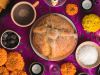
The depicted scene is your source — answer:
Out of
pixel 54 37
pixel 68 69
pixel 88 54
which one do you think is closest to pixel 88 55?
pixel 88 54

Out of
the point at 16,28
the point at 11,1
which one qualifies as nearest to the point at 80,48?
the point at 16,28

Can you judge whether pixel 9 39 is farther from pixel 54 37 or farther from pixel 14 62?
pixel 54 37

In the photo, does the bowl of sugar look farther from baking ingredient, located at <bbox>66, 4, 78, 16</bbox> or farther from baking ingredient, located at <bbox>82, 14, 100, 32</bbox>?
baking ingredient, located at <bbox>66, 4, 78, 16</bbox>

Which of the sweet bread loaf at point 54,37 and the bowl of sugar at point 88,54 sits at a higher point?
the sweet bread loaf at point 54,37

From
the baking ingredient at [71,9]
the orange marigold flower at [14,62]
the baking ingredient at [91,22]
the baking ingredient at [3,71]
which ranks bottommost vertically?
the baking ingredient at [3,71]

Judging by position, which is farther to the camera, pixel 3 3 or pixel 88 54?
pixel 88 54


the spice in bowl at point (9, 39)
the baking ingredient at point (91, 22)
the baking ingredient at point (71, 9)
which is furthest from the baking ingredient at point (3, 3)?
the baking ingredient at point (91, 22)

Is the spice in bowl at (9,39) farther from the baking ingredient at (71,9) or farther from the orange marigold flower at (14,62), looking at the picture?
the baking ingredient at (71,9)
